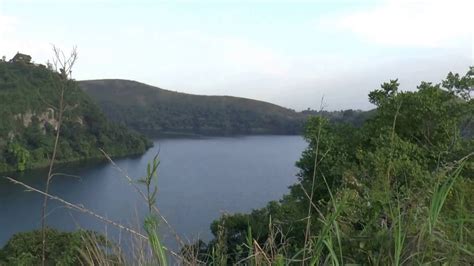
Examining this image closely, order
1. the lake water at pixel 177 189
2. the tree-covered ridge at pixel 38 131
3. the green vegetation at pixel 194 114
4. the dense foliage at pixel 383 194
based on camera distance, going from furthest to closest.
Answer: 1. the green vegetation at pixel 194 114
2. the tree-covered ridge at pixel 38 131
3. the lake water at pixel 177 189
4. the dense foliage at pixel 383 194

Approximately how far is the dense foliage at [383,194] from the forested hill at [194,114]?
99.2 meters

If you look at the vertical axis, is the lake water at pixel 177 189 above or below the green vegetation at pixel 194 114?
Answer: below

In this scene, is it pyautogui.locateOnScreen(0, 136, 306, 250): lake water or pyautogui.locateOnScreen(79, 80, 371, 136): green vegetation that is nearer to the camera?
pyautogui.locateOnScreen(0, 136, 306, 250): lake water

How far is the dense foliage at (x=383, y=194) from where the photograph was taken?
1450mm

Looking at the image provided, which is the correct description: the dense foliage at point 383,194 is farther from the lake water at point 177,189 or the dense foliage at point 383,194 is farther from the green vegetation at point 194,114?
the green vegetation at point 194,114

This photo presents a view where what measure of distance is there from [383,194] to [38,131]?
233 feet

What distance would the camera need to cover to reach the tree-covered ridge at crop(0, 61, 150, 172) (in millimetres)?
57156

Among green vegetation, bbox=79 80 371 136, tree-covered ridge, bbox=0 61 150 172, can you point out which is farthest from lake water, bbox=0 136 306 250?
green vegetation, bbox=79 80 371 136

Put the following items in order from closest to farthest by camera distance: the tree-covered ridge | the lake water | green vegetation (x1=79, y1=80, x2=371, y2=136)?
the lake water
the tree-covered ridge
green vegetation (x1=79, y1=80, x2=371, y2=136)

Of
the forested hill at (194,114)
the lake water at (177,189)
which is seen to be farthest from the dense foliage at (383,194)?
the forested hill at (194,114)

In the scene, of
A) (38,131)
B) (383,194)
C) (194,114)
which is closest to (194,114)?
(194,114)

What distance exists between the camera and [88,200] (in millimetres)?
37562

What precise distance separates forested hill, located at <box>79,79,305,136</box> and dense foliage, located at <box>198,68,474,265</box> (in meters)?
99.2

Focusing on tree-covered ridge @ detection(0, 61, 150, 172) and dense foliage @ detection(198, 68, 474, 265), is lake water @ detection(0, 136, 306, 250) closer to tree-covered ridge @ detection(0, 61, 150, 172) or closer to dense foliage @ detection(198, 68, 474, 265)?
tree-covered ridge @ detection(0, 61, 150, 172)
